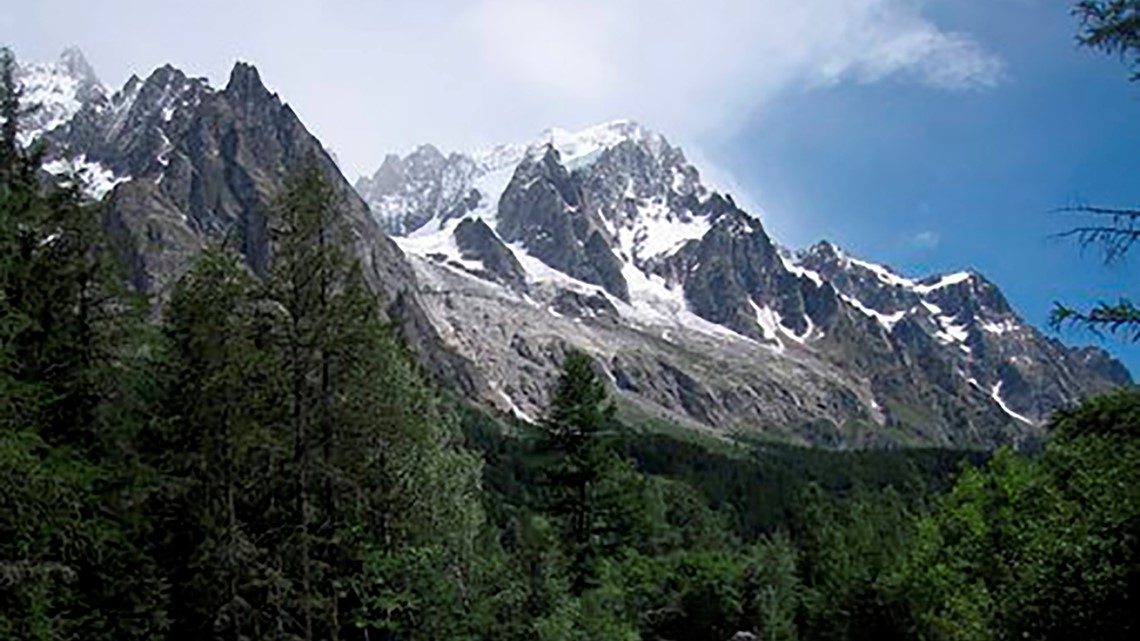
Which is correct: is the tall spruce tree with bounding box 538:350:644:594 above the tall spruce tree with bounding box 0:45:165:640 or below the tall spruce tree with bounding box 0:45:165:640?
above

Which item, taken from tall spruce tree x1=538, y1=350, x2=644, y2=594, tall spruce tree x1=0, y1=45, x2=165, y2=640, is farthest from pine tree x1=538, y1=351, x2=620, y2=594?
tall spruce tree x1=0, y1=45, x2=165, y2=640

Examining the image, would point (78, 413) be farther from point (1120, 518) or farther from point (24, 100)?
point (1120, 518)

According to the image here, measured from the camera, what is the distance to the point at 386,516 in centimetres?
3173

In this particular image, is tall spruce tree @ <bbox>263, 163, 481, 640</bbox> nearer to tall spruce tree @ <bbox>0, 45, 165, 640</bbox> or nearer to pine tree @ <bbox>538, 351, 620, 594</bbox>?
tall spruce tree @ <bbox>0, 45, 165, 640</bbox>

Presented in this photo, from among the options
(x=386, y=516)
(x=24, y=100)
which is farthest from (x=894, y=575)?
(x=24, y=100)

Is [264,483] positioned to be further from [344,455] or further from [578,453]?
[578,453]

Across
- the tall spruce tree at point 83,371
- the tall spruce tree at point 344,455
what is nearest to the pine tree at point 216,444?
the tall spruce tree at point 344,455

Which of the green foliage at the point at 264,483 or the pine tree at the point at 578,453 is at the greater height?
the pine tree at the point at 578,453

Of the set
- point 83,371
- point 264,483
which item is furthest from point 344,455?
point 83,371

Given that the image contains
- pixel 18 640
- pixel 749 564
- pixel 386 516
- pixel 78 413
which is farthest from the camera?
pixel 749 564

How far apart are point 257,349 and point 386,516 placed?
262 inches

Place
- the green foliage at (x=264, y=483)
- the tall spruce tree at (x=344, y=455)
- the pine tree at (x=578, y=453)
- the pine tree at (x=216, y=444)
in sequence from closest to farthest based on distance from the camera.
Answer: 1. the green foliage at (x=264, y=483)
2. the pine tree at (x=216, y=444)
3. the tall spruce tree at (x=344, y=455)
4. the pine tree at (x=578, y=453)

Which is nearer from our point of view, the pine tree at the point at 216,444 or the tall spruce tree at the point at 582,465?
the pine tree at the point at 216,444

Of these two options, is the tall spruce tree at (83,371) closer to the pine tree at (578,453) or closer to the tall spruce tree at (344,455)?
the tall spruce tree at (344,455)
